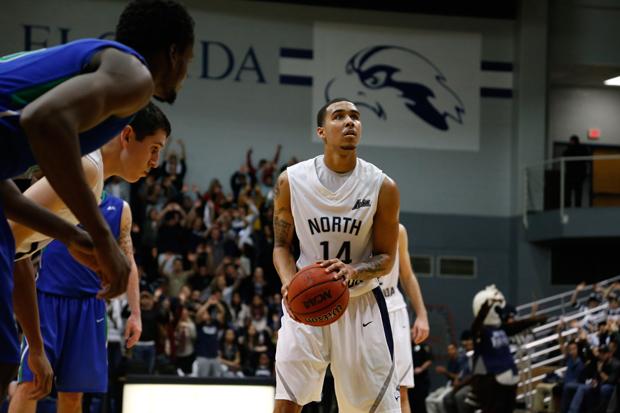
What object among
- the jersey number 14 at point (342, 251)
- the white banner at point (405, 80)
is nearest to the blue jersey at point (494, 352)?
the jersey number 14 at point (342, 251)

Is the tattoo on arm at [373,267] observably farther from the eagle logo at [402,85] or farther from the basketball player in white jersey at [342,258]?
the eagle logo at [402,85]

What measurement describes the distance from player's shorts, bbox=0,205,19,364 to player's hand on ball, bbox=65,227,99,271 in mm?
278

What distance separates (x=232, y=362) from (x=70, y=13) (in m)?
9.21

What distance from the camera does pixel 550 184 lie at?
20594 mm

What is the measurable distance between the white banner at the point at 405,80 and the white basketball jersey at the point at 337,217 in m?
15.6

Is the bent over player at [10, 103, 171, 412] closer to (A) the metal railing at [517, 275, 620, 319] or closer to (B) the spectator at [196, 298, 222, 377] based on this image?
(B) the spectator at [196, 298, 222, 377]

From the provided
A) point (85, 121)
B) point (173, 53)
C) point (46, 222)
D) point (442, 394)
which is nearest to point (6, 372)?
point (46, 222)

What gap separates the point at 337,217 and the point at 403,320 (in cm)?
226

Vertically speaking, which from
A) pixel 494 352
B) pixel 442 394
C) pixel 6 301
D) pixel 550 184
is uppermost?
pixel 550 184

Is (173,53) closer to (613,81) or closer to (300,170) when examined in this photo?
(300,170)

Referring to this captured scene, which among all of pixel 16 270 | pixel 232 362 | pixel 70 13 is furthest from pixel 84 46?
pixel 70 13

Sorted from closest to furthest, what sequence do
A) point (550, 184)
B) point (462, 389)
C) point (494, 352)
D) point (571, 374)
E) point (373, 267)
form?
point (373, 267), point (494, 352), point (571, 374), point (462, 389), point (550, 184)

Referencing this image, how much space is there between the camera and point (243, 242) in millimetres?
17969

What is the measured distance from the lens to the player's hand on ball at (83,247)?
2.67 m
